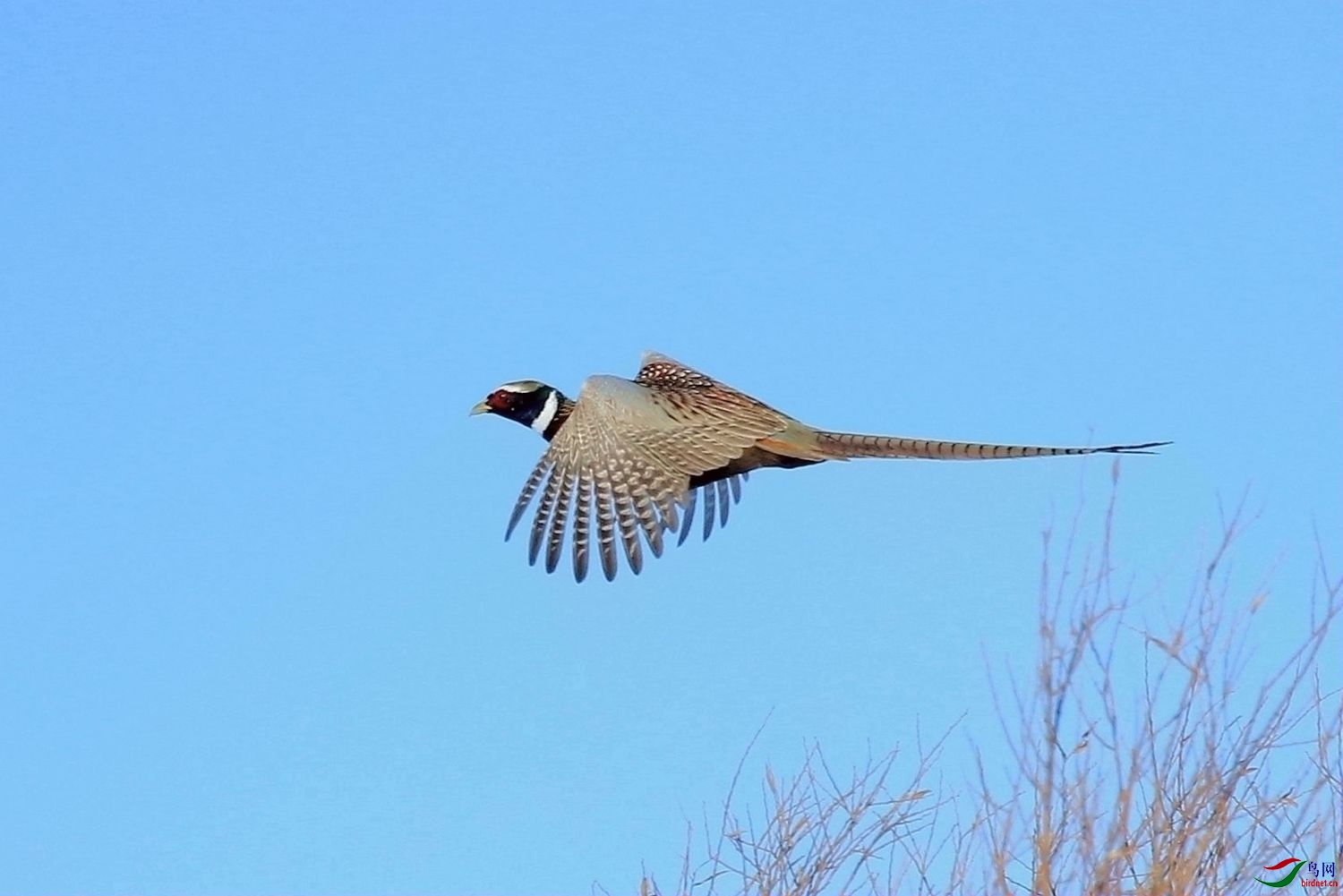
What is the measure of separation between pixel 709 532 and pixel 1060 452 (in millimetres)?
2245

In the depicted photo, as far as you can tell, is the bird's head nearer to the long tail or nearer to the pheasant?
the pheasant

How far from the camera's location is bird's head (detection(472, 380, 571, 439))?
900 centimetres

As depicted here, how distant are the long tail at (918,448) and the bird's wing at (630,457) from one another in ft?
0.96

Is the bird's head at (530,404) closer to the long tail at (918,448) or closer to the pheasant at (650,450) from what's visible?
the pheasant at (650,450)

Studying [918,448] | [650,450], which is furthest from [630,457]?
[918,448]

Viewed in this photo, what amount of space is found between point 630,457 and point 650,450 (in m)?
0.11

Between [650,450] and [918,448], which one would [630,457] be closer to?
[650,450]

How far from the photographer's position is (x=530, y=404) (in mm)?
9086

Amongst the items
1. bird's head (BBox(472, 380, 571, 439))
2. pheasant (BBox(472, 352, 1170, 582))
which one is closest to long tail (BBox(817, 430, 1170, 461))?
pheasant (BBox(472, 352, 1170, 582))

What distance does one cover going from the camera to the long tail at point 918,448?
7.81m

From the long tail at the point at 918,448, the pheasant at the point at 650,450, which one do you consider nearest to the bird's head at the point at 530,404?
the pheasant at the point at 650,450

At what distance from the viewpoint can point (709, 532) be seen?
370 inches

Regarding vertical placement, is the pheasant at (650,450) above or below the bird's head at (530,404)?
below

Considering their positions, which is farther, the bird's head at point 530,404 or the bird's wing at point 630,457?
the bird's head at point 530,404
